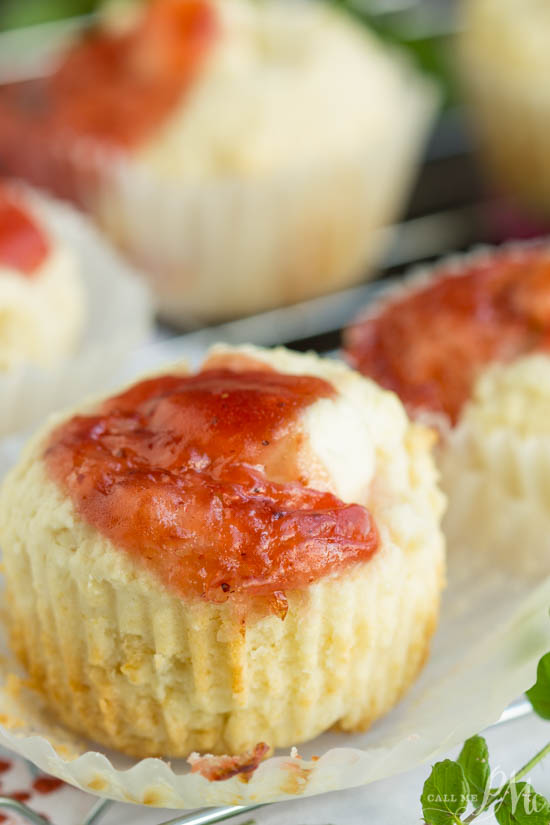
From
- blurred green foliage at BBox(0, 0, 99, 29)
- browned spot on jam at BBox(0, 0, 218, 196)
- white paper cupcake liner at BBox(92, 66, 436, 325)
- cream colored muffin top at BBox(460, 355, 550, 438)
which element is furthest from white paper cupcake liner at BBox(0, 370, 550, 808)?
blurred green foliage at BBox(0, 0, 99, 29)

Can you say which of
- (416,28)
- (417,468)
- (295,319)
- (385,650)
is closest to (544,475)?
(417,468)

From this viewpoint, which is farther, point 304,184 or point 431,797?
point 304,184

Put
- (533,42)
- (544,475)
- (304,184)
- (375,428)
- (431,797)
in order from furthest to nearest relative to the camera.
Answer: (533,42) → (304,184) → (544,475) → (375,428) → (431,797)

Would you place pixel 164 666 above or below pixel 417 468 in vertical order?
below

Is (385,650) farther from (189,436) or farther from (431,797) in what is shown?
(189,436)

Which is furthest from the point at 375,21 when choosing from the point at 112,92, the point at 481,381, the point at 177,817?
the point at 177,817

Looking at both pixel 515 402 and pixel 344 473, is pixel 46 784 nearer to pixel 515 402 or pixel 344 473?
pixel 344 473

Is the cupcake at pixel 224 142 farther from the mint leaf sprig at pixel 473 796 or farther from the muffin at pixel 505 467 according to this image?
the mint leaf sprig at pixel 473 796
